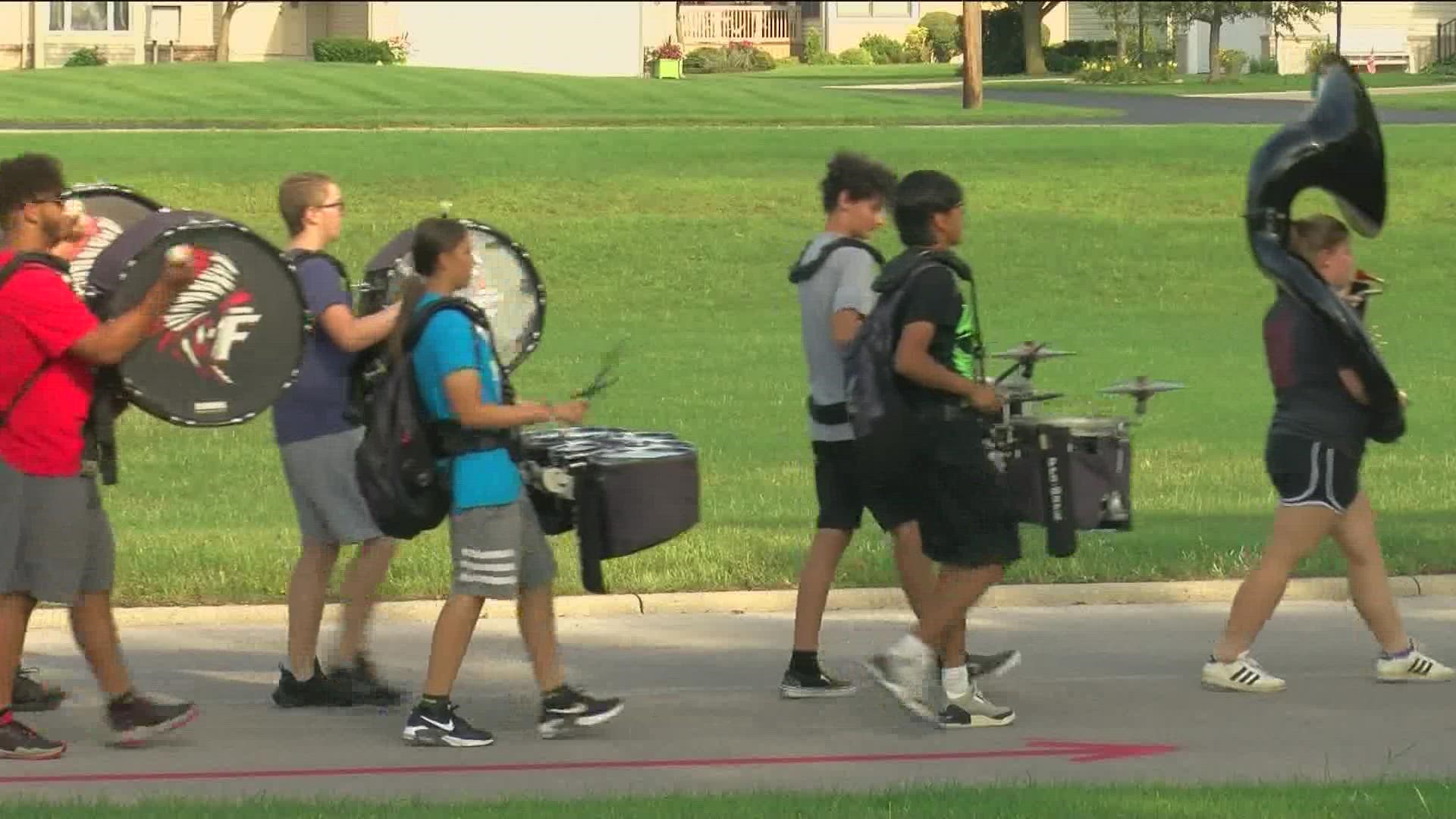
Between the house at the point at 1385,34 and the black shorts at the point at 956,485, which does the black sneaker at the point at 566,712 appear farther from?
the house at the point at 1385,34

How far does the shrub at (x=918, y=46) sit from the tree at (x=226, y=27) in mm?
24427

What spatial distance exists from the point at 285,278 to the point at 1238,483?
7.53 metres

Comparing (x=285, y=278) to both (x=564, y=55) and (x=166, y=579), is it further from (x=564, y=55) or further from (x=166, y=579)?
(x=564, y=55)

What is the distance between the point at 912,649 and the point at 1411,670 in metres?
1.95

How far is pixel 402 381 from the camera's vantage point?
25.0ft

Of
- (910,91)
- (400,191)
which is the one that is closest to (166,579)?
(400,191)

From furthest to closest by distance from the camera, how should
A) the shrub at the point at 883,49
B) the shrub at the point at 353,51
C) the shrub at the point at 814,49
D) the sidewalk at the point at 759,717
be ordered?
1. the shrub at the point at 814,49
2. the shrub at the point at 883,49
3. the shrub at the point at 353,51
4. the sidewalk at the point at 759,717

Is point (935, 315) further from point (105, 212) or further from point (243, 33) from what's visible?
point (243, 33)

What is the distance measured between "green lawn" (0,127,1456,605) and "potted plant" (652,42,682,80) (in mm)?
21763

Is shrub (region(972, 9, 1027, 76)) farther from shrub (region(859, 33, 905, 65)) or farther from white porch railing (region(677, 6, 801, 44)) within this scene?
white porch railing (region(677, 6, 801, 44))

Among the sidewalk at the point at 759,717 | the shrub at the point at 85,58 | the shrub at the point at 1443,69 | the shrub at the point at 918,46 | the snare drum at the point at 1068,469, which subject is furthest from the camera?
the shrub at the point at 918,46

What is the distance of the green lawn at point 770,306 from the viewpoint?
11.4 meters

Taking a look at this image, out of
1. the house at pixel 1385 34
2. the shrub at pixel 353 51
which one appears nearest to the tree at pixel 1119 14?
the house at pixel 1385 34

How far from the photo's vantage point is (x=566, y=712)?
7.88 m
